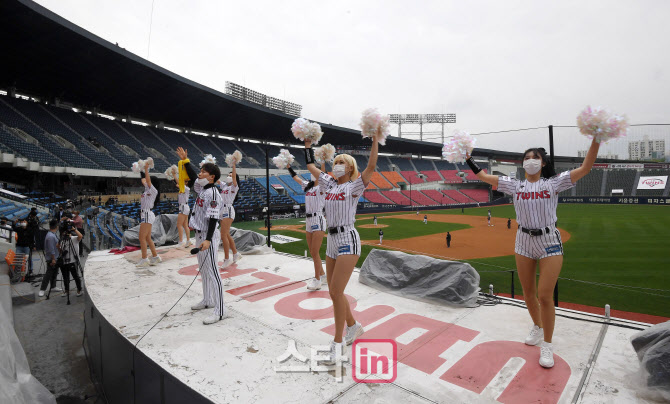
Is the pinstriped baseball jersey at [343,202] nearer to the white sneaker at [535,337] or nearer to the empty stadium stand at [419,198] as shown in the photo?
the white sneaker at [535,337]

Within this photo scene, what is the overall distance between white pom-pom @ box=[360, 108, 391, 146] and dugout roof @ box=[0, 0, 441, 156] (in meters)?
19.9

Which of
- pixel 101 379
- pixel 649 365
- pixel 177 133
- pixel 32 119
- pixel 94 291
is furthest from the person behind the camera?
pixel 177 133

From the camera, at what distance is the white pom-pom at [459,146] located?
3.50m

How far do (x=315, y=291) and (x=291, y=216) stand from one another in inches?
958

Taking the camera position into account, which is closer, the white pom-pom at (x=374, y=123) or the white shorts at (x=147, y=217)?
the white pom-pom at (x=374, y=123)

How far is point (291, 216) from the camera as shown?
29594 millimetres

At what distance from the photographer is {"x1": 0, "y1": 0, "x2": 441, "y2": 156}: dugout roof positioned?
16797 mm

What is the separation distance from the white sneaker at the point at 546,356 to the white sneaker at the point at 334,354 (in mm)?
1952

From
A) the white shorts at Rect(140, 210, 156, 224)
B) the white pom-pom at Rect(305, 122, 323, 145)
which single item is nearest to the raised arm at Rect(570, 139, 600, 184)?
the white pom-pom at Rect(305, 122, 323, 145)

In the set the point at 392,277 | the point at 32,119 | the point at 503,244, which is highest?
the point at 32,119

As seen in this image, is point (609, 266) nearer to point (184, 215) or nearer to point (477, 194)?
point (184, 215)

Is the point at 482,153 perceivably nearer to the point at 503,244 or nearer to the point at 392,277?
the point at 503,244

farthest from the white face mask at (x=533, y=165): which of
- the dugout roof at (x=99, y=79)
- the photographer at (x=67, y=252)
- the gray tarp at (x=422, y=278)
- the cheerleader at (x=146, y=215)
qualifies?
the dugout roof at (x=99, y=79)

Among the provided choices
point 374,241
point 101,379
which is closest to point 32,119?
point 374,241
